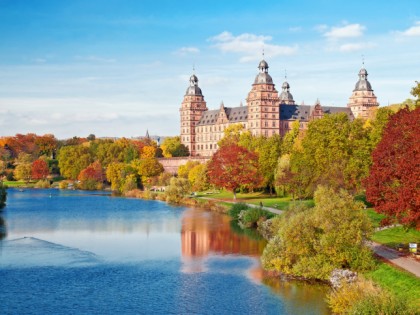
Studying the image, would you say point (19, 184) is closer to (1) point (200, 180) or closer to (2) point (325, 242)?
(1) point (200, 180)

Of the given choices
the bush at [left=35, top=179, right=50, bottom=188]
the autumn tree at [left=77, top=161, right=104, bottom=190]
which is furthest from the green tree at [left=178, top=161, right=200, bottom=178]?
the bush at [left=35, top=179, right=50, bottom=188]

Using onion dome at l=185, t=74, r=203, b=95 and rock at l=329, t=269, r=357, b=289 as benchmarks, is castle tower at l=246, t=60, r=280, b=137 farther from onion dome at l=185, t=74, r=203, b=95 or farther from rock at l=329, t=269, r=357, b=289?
rock at l=329, t=269, r=357, b=289

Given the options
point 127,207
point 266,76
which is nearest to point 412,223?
point 127,207

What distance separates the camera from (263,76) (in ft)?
391

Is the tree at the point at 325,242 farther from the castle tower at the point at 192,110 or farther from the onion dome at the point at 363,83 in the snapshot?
the onion dome at the point at 363,83

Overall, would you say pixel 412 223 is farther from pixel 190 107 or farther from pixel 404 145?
pixel 190 107

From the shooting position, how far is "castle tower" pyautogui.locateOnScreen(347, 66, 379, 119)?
455 feet

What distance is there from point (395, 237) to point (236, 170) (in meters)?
33.4

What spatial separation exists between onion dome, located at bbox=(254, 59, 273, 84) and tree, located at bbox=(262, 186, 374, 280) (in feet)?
286

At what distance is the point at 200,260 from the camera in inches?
1465

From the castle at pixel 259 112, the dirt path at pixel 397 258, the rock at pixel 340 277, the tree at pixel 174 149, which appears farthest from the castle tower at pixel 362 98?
the rock at pixel 340 277

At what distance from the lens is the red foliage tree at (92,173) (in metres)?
104

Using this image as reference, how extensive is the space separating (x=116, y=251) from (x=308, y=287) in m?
15.6

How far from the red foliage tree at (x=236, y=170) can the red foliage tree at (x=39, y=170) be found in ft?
181
